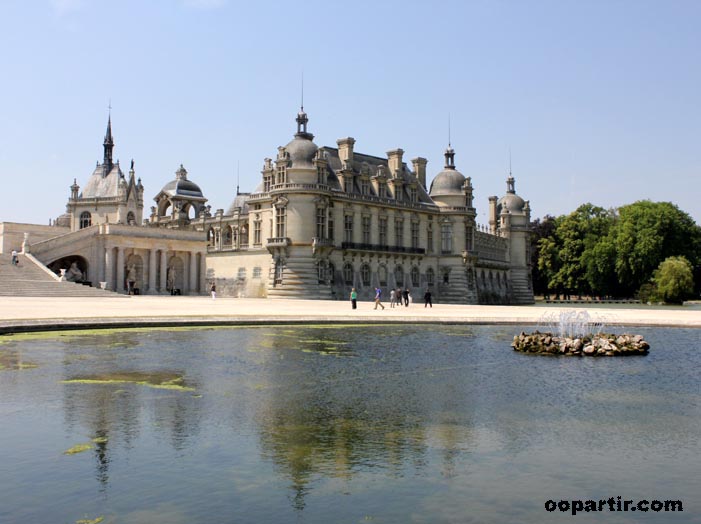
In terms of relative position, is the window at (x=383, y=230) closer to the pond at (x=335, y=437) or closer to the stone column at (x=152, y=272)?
the stone column at (x=152, y=272)

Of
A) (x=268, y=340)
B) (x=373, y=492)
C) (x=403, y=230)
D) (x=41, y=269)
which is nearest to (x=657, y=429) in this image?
(x=373, y=492)

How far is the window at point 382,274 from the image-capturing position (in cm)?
7735

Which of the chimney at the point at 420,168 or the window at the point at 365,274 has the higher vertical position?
the chimney at the point at 420,168

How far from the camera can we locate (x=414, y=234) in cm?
8219

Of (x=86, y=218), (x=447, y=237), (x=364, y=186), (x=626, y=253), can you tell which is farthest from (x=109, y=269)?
(x=626, y=253)

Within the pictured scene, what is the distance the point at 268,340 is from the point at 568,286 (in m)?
89.7

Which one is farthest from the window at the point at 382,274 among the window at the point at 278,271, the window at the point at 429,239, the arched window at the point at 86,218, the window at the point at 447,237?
the arched window at the point at 86,218

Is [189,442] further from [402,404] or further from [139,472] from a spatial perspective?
[402,404]

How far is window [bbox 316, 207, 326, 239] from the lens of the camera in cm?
6894

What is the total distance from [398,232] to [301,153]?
54.0 feet

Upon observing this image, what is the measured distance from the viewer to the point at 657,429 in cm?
1245

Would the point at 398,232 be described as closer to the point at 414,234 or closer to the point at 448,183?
the point at 414,234

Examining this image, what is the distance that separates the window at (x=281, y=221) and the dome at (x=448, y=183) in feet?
79.7

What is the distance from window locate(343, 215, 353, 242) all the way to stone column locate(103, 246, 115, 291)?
874 inches
